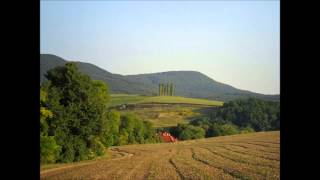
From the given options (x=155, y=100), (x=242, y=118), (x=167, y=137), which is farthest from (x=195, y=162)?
(x=155, y=100)

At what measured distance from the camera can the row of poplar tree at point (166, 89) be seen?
19.1 m

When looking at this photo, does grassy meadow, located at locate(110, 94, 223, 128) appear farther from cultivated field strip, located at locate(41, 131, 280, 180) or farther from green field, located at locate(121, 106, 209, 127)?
cultivated field strip, located at locate(41, 131, 280, 180)

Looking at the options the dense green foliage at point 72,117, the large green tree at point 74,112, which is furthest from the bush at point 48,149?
the large green tree at point 74,112

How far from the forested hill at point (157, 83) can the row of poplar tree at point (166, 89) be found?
212 millimetres

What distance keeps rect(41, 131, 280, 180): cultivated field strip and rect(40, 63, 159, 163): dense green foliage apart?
79 centimetres

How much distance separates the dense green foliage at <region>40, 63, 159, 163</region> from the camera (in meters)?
15.3

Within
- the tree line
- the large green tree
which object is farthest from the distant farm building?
the large green tree

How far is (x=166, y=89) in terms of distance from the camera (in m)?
19.3

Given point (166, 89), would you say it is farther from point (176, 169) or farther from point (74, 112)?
point (176, 169)

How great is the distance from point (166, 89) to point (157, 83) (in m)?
0.54

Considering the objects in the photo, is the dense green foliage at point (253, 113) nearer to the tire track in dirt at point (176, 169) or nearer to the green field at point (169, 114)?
the green field at point (169, 114)

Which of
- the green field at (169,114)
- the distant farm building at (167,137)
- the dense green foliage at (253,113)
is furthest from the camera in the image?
the green field at (169,114)
